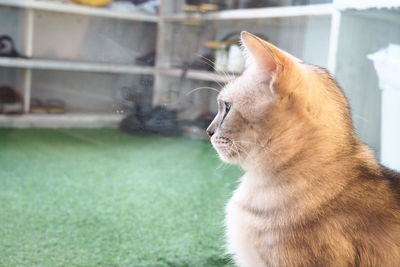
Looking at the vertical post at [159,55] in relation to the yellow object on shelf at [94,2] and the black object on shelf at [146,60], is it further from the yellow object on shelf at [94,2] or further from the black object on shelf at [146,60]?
the yellow object on shelf at [94,2]

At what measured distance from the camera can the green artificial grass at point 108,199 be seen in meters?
1.07

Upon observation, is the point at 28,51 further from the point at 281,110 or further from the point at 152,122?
the point at 281,110

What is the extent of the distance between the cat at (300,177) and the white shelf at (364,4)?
41 centimetres

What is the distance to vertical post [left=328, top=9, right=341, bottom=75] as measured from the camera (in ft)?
4.28

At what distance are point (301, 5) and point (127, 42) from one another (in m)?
0.53

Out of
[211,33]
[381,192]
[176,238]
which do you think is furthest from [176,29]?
[381,192]

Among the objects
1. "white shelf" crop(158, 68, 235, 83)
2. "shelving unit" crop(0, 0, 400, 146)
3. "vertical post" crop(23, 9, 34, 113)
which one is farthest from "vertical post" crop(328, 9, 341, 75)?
"vertical post" crop(23, 9, 34, 113)

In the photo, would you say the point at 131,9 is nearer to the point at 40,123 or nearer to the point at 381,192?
the point at 40,123

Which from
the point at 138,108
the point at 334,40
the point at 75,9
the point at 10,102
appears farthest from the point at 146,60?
the point at 10,102

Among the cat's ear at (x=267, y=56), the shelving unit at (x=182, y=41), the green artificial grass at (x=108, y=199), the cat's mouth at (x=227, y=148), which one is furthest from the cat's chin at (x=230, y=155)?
the shelving unit at (x=182, y=41)

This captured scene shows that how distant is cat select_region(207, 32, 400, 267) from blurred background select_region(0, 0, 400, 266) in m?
0.21

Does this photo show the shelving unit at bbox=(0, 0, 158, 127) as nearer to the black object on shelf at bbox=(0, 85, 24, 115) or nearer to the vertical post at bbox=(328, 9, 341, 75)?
the black object on shelf at bbox=(0, 85, 24, 115)

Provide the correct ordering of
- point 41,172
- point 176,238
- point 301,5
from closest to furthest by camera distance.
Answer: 1. point 176,238
2. point 301,5
3. point 41,172

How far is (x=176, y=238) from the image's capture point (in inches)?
47.1
